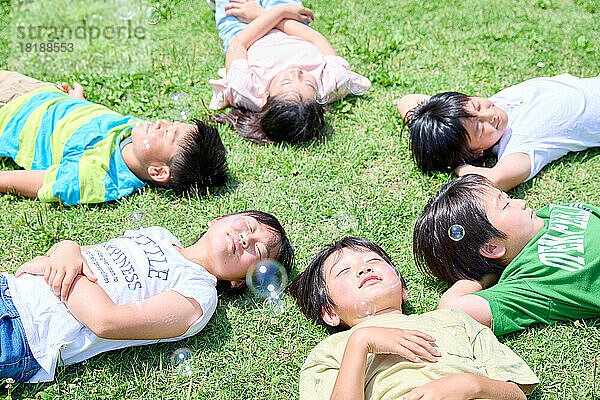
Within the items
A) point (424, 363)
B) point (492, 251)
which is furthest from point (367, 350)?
point (492, 251)

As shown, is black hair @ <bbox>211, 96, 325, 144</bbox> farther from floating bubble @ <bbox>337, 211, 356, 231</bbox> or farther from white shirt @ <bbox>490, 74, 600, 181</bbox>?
white shirt @ <bbox>490, 74, 600, 181</bbox>

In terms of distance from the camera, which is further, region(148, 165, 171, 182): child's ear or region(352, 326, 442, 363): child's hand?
region(148, 165, 171, 182): child's ear

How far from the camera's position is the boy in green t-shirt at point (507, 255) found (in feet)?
9.98

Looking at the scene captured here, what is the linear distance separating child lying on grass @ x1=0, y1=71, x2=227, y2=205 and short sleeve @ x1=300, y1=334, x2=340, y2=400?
1.65 metres

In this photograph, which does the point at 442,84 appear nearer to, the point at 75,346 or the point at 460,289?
the point at 460,289

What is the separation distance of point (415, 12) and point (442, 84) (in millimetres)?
1521

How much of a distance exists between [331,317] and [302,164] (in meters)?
1.54

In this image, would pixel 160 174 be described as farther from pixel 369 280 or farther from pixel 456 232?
pixel 456 232

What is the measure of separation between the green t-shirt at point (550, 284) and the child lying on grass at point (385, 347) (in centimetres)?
28

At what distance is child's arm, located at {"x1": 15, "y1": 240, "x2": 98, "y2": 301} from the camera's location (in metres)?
2.96

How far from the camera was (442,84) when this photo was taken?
16.6 feet

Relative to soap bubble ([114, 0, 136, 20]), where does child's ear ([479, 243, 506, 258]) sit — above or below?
above

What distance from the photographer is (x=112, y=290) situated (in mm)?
3029

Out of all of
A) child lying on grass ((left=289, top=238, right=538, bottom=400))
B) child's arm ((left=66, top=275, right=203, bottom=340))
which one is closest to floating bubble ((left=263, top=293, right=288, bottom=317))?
child lying on grass ((left=289, top=238, right=538, bottom=400))
